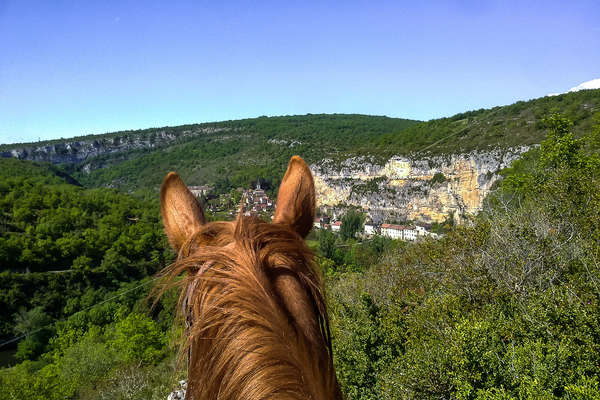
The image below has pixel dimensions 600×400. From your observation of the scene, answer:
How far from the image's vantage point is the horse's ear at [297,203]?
1620 millimetres

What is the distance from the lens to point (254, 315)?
1027 mm

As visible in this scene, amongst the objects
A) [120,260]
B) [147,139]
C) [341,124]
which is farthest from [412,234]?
[147,139]

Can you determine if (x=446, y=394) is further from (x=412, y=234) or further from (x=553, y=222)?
(x=412, y=234)

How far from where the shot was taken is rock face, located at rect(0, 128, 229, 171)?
145m

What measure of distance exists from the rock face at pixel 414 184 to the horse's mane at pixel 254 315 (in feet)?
163

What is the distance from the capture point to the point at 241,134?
161875 mm

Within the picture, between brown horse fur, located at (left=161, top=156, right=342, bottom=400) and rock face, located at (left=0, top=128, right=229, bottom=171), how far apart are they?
17211 cm

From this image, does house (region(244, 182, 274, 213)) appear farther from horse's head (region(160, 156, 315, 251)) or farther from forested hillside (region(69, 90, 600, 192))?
forested hillside (region(69, 90, 600, 192))

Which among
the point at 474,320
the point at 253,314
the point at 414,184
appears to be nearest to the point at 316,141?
the point at 414,184

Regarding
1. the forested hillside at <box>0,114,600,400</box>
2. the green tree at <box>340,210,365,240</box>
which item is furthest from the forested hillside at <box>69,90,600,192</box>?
the forested hillside at <box>0,114,600,400</box>

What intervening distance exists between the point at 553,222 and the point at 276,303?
42.4 feet

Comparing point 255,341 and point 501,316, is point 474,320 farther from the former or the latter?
point 255,341

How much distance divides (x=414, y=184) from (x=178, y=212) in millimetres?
79940

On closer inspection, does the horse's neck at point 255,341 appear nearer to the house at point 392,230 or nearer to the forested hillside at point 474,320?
the forested hillside at point 474,320
